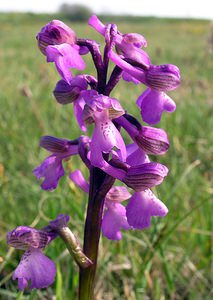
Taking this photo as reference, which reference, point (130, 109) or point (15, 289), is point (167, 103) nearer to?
point (15, 289)

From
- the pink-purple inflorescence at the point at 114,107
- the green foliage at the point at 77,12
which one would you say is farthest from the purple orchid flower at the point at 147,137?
the green foliage at the point at 77,12

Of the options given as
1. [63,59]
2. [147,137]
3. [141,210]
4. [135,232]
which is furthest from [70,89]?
[135,232]

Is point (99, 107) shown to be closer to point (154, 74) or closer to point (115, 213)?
point (154, 74)

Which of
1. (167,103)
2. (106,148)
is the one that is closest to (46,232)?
(106,148)

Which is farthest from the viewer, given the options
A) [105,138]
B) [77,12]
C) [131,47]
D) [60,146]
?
[77,12]

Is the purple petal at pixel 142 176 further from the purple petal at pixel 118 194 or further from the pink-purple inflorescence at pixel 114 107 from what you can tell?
the purple petal at pixel 118 194

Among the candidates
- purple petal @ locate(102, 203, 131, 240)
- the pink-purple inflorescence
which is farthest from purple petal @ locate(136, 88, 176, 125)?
purple petal @ locate(102, 203, 131, 240)
